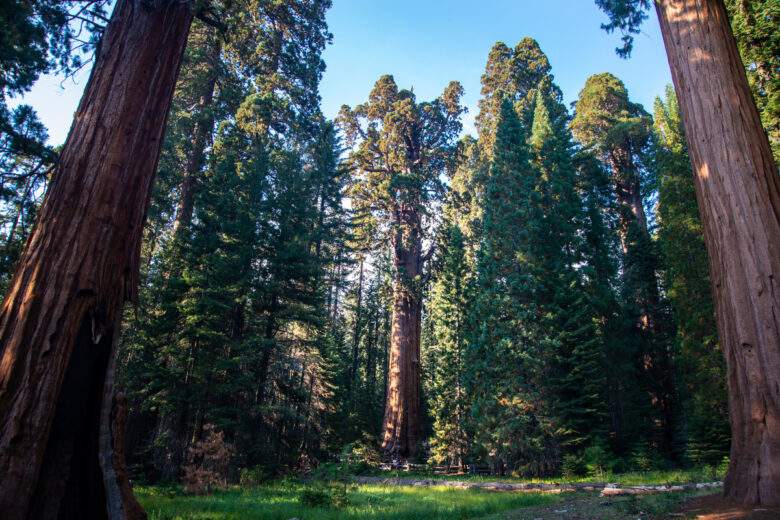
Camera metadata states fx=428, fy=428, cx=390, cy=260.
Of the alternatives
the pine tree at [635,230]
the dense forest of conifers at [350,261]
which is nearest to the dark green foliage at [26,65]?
the dense forest of conifers at [350,261]

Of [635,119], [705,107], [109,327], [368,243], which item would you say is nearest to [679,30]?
[705,107]

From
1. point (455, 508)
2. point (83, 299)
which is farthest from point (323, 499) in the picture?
point (83, 299)

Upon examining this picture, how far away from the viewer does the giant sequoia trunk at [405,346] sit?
62.6 ft

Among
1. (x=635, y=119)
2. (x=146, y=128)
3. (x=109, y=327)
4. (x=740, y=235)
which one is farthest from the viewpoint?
(x=635, y=119)

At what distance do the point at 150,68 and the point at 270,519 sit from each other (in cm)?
621

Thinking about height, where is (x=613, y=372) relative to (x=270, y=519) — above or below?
above

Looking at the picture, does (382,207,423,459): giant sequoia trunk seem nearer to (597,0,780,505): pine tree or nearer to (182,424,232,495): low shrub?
(182,424,232,495): low shrub

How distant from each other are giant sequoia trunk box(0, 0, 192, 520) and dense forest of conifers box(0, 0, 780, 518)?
0.06 ft

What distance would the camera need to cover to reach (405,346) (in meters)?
19.8

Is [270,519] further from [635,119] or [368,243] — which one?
[635,119]

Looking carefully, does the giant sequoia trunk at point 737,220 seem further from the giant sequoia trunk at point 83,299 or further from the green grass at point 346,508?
the giant sequoia trunk at point 83,299

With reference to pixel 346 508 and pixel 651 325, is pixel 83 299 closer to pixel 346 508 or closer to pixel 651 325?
pixel 346 508

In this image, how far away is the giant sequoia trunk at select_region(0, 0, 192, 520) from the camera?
10.8 feet

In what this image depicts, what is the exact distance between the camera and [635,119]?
2817 centimetres
